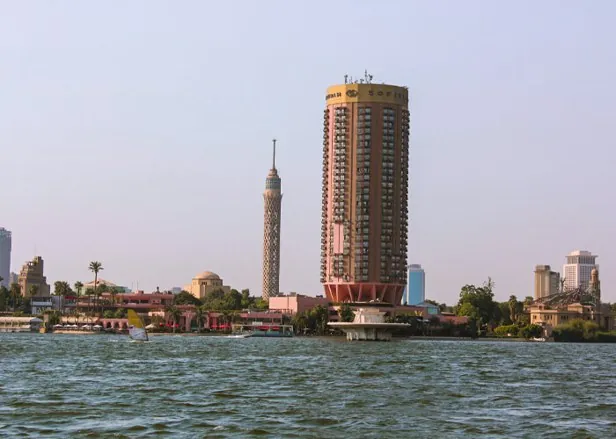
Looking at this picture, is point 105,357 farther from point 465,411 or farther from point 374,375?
point 465,411

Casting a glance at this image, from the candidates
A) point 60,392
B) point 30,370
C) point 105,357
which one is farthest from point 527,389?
point 105,357

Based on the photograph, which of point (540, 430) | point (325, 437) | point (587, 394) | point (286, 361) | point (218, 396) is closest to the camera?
point (325, 437)

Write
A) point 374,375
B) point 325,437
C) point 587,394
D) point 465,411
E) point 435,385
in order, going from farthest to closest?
point 374,375
point 435,385
point 587,394
point 465,411
point 325,437

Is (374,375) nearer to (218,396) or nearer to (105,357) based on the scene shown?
A: (218,396)

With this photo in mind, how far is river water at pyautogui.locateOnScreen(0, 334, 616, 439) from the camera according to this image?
56.4 metres

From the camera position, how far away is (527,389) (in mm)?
85250

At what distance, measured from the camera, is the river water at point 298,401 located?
56.4m

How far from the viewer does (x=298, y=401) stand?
70.3 meters

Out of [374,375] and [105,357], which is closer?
[374,375]

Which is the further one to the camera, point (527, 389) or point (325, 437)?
point (527, 389)

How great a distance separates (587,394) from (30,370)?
154ft

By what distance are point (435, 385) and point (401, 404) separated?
17843 mm

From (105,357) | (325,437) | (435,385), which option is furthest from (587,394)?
(105,357)

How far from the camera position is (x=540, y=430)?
190 feet
